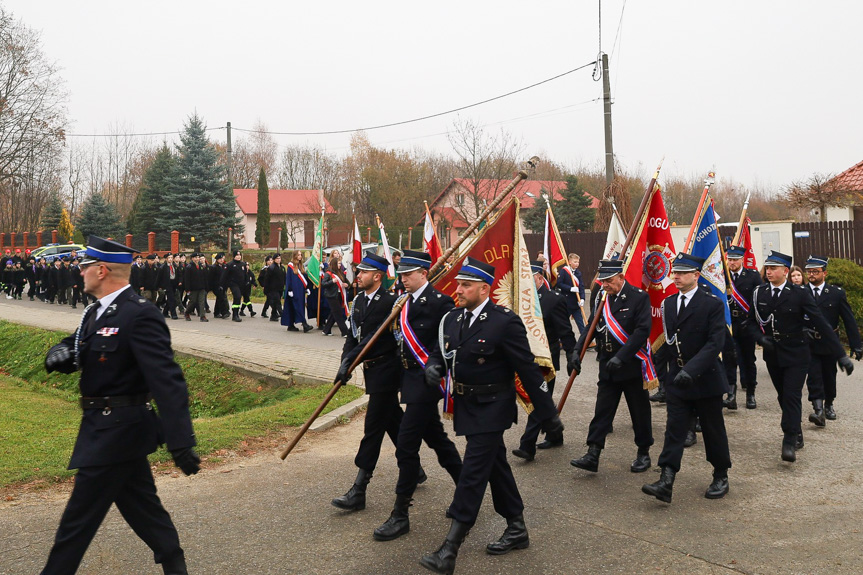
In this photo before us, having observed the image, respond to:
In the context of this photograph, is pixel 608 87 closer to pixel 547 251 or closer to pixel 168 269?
pixel 547 251

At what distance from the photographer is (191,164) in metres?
44.8

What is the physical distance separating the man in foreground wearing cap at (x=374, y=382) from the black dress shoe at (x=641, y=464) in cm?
226

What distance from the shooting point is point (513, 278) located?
7.18 m

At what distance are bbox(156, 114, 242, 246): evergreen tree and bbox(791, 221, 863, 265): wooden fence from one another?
32.5 meters

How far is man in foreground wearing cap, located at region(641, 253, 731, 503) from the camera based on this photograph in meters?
6.32

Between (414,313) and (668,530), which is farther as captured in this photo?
(414,313)

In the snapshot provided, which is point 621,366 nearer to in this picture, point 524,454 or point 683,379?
point 683,379

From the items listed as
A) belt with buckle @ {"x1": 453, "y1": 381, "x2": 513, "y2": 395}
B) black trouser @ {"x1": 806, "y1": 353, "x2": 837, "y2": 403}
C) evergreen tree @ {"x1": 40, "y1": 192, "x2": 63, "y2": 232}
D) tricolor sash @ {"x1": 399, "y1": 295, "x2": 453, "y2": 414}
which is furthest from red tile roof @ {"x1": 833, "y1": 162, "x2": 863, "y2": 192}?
evergreen tree @ {"x1": 40, "y1": 192, "x2": 63, "y2": 232}

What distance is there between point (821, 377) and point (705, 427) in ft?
10.0

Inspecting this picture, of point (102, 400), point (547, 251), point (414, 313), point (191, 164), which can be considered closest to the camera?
point (102, 400)

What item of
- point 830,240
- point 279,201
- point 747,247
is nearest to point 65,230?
point 279,201

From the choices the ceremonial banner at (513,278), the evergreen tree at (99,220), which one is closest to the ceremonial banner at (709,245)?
the ceremonial banner at (513,278)

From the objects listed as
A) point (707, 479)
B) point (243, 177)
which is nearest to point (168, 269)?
point (707, 479)

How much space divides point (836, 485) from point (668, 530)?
6.49 feet
